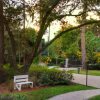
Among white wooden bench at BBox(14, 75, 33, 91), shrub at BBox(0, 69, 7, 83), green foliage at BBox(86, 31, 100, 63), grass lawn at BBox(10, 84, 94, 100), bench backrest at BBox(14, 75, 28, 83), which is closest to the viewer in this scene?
grass lawn at BBox(10, 84, 94, 100)

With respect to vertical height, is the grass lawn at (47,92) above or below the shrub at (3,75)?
below

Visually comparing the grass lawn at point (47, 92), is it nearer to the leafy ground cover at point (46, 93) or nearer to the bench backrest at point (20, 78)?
the leafy ground cover at point (46, 93)

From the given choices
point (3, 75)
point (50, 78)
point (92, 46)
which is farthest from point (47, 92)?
point (92, 46)

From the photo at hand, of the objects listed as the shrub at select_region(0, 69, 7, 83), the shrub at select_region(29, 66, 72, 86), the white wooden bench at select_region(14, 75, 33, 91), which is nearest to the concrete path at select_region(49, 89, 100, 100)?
the shrub at select_region(29, 66, 72, 86)

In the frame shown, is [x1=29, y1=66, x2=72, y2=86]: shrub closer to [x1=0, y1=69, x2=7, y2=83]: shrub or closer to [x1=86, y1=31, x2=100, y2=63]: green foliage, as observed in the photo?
[x1=0, y1=69, x2=7, y2=83]: shrub

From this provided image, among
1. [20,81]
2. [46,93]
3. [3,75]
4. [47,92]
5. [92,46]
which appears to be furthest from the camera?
[92,46]

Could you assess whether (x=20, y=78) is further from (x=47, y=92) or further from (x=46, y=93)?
(x=46, y=93)

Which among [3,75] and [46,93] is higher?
[3,75]

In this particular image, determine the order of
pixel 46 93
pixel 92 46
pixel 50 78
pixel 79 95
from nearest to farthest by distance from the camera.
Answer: pixel 79 95 → pixel 46 93 → pixel 50 78 → pixel 92 46

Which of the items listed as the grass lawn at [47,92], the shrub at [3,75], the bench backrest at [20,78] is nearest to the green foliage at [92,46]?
the shrub at [3,75]

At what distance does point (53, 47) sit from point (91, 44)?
6.33 metres

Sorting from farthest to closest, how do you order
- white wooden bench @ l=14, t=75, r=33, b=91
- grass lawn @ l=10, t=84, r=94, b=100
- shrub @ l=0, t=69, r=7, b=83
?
shrub @ l=0, t=69, r=7, b=83 < white wooden bench @ l=14, t=75, r=33, b=91 < grass lawn @ l=10, t=84, r=94, b=100

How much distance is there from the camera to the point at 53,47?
167 feet

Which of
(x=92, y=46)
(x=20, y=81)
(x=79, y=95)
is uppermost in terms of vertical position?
(x=92, y=46)
